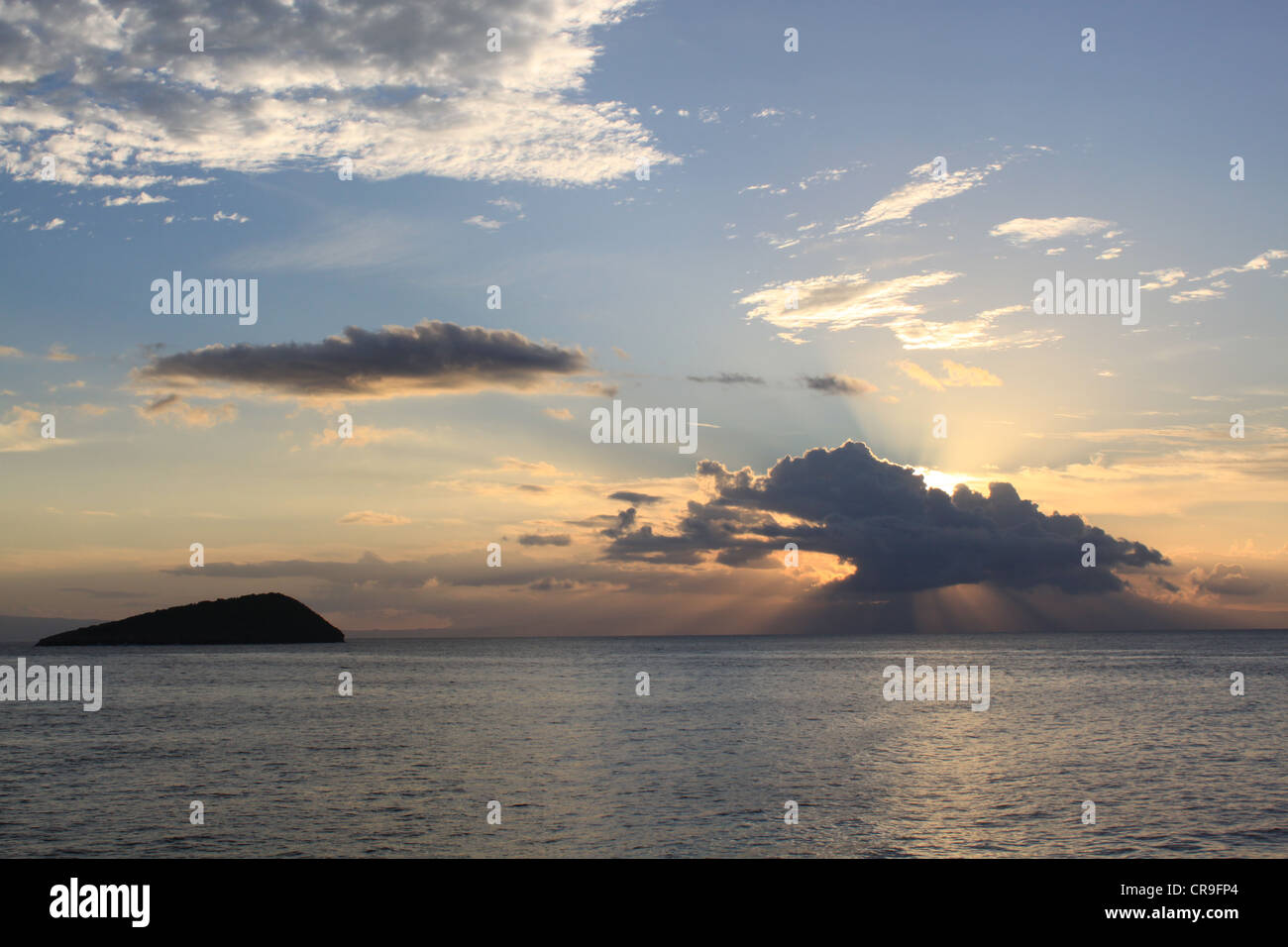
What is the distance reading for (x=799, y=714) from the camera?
74125 mm

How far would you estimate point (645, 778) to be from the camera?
4141cm

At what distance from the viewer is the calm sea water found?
98.4ft

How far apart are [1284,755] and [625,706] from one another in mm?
49566

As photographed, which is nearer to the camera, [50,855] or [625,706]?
[50,855]

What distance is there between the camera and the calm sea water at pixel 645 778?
30000 mm

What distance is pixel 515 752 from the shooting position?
49938 mm
